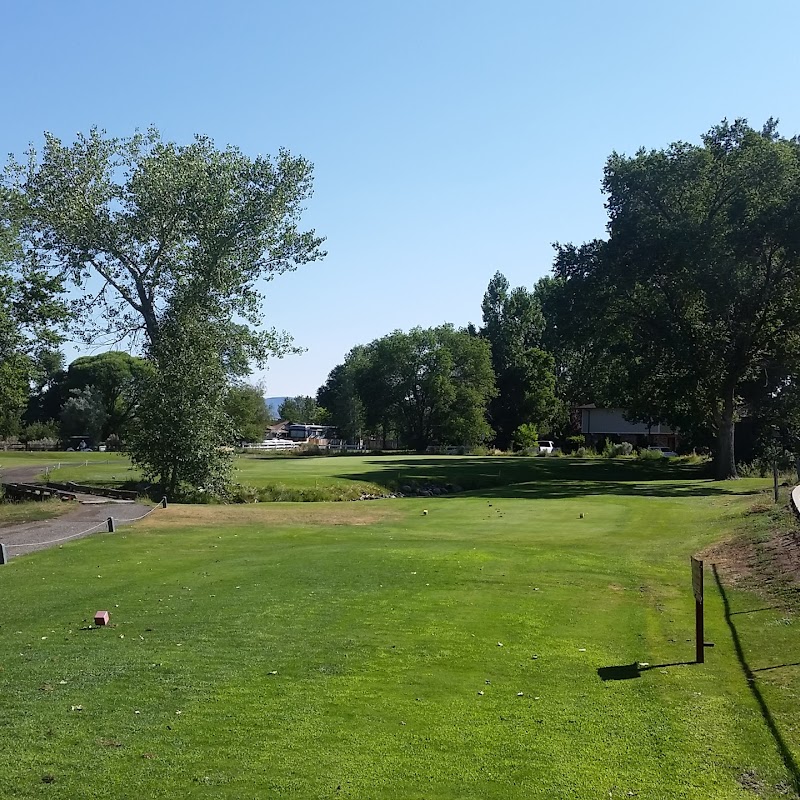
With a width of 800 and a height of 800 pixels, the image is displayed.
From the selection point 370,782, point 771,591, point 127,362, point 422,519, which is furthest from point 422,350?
point 370,782

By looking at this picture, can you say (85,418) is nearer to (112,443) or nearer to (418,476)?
(112,443)

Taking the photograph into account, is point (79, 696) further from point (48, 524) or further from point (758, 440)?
point (758, 440)

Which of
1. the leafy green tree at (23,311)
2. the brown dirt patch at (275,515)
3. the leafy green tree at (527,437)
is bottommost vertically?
the brown dirt patch at (275,515)

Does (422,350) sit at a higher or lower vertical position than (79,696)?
higher

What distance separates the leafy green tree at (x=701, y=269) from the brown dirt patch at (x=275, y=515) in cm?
2463

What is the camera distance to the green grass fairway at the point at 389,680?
6.13 meters

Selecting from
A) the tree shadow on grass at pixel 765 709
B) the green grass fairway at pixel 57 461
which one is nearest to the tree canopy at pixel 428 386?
the green grass fairway at pixel 57 461

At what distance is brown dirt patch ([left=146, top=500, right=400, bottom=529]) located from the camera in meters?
25.4

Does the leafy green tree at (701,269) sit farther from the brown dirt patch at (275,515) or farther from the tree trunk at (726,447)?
the brown dirt patch at (275,515)

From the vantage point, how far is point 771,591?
43.2 feet

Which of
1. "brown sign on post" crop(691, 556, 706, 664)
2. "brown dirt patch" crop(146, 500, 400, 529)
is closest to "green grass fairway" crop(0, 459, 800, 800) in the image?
"brown sign on post" crop(691, 556, 706, 664)

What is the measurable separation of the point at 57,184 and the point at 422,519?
22.9 metres

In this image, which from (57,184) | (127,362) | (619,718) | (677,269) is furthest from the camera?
(127,362)

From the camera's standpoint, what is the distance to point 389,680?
8.48 m
